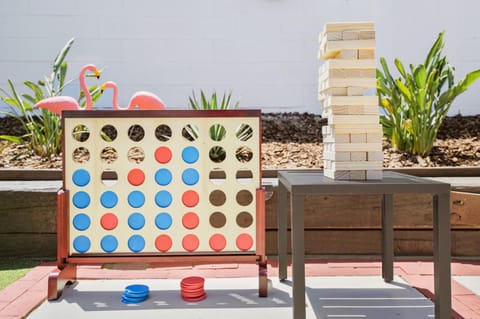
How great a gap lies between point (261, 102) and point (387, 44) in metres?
1.15

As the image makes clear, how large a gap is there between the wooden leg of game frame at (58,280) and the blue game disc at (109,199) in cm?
31

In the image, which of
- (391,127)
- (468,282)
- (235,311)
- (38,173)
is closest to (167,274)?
(235,311)

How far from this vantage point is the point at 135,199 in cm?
201

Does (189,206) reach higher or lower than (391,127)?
lower

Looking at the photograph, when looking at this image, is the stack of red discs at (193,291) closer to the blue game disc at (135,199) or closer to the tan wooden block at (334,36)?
the blue game disc at (135,199)

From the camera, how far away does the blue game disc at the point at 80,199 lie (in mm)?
1996

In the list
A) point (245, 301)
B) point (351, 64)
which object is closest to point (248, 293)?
point (245, 301)

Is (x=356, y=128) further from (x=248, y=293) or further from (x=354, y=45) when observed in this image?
(x=248, y=293)

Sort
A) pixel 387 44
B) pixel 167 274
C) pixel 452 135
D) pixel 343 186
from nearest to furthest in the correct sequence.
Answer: pixel 343 186 → pixel 167 274 → pixel 452 135 → pixel 387 44

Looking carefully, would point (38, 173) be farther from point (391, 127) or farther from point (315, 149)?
point (391, 127)

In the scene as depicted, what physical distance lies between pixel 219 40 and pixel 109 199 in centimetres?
212

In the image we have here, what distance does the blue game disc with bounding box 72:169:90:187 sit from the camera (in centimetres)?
200

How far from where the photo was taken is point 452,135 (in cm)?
340

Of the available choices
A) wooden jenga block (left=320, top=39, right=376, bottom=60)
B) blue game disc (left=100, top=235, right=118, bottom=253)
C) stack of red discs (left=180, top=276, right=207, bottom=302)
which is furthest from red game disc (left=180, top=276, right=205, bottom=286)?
wooden jenga block (left=320, top=39, right=376, bottom=60)
